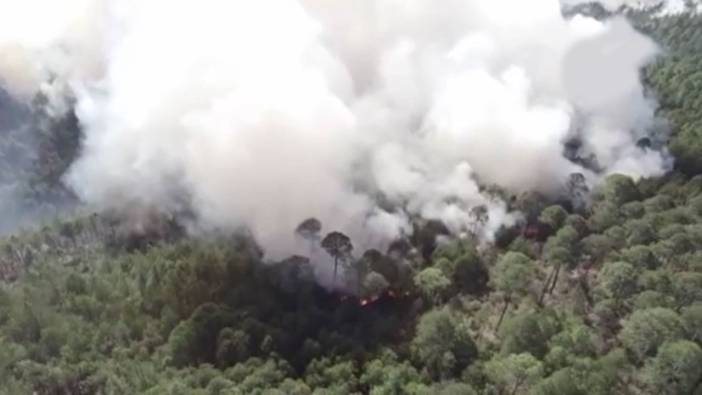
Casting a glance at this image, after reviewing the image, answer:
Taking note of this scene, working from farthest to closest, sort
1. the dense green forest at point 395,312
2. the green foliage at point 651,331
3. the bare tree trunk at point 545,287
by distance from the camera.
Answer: the bare tree trunk at point 545,287
the green foliage at point 651,331
the dense green forest at point 395,312

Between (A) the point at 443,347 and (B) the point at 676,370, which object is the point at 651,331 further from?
(A) the point at 443,347

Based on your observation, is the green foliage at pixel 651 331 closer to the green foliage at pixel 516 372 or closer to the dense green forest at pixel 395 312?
the dense green forest at pixel 395 312

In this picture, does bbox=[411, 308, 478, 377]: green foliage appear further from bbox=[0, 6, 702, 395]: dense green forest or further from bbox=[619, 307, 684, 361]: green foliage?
bbox=[619, 307, 684, 361]: green foliage

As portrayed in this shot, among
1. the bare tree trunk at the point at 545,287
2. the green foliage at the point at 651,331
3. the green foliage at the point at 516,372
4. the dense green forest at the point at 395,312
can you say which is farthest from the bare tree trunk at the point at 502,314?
the green foliage at the point at 651,331

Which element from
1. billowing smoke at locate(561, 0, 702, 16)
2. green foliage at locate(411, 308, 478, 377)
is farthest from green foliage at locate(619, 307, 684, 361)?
billowing smoke at locate(561, 0, 702, 16)

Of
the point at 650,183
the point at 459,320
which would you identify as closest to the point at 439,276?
the point at 459,320

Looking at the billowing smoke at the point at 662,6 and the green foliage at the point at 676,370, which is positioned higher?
the billowing smoke at the point at 662,6

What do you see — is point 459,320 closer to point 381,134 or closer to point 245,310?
point 245,310

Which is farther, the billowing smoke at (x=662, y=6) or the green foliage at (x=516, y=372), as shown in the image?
the billowing smoke at (x=662, y=6)

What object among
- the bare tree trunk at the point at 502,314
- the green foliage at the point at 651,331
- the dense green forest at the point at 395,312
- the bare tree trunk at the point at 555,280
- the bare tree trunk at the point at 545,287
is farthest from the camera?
the bare tree trunk at the point at 555,280
